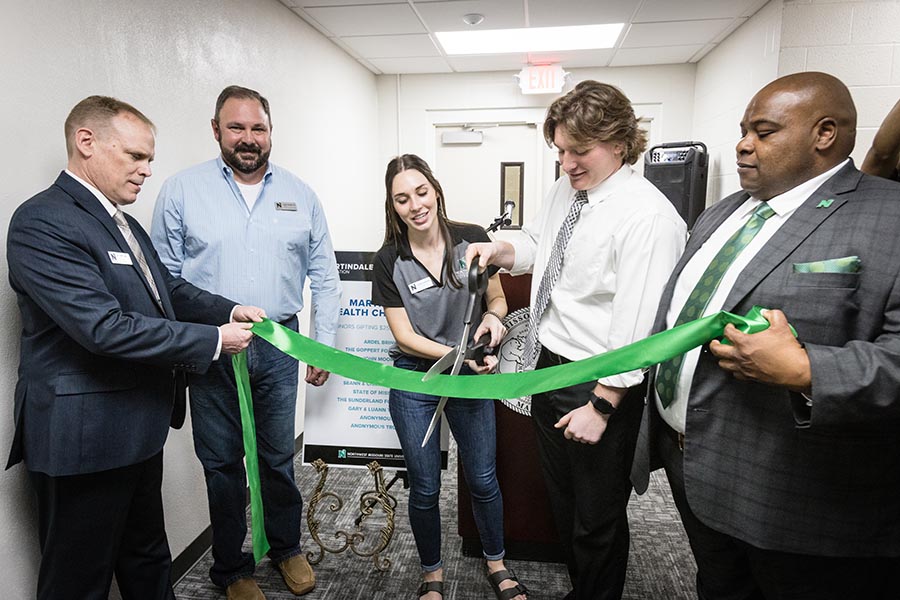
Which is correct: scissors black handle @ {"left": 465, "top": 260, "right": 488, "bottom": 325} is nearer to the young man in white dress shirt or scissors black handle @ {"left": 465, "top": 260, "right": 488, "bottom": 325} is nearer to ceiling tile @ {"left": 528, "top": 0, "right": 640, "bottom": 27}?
the young man in white dress shirt

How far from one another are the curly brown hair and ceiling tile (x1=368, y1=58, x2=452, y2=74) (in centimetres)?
377

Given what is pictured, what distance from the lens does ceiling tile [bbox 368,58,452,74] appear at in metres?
4.86

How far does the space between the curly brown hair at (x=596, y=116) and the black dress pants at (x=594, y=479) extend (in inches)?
24.4

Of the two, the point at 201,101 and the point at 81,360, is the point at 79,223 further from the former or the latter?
the point at 201,101

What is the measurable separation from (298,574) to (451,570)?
598 millimetres

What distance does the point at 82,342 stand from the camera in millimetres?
1308

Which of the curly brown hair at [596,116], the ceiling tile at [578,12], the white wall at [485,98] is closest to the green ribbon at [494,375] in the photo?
the curly brown hair at [596,116]

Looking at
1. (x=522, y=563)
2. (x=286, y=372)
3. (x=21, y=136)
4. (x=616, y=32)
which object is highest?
(x=616, y=32)

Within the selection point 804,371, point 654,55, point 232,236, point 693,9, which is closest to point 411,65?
point 654,55

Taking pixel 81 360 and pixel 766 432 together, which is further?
pixel 81 360

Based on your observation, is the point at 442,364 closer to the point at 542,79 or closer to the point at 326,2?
the point at 326,2

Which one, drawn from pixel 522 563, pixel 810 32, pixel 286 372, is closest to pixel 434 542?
pixel 522 563

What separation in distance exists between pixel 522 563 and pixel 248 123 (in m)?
2.02

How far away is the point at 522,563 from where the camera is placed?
7.47 feet
